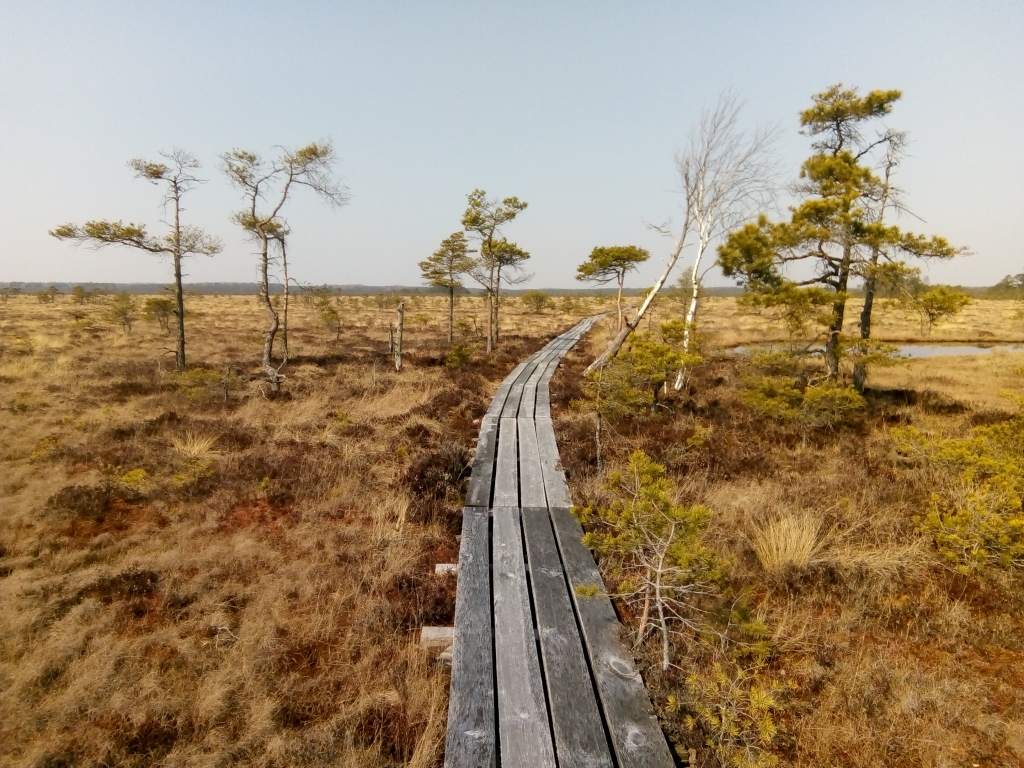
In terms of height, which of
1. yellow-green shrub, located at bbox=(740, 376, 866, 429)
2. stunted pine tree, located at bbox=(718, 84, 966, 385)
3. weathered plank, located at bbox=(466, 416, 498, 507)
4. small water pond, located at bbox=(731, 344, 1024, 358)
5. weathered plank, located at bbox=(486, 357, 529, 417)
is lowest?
weathered plank, located at bbox=(466, 416, 498, 507)

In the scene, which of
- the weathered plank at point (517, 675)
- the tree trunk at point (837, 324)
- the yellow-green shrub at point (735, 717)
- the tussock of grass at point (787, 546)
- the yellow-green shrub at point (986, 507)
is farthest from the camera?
the tree trunk at point (837, 324)

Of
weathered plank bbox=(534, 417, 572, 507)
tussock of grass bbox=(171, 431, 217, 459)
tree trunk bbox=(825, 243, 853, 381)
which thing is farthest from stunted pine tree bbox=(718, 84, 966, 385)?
tussock of grass bbox=(171, 431, 217, 459)

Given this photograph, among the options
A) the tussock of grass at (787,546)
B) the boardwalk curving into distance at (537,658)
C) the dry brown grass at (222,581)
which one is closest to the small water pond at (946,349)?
the tussock of grass at (787,546)

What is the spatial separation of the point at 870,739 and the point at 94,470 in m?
10.8

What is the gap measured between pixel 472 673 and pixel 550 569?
167cm

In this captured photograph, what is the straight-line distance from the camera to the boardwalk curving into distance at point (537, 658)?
3.04 m

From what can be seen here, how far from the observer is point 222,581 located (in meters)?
5.00

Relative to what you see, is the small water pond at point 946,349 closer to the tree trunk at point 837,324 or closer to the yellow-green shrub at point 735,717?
the tree trunk at point 837,324

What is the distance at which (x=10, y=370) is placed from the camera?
49.4 feet

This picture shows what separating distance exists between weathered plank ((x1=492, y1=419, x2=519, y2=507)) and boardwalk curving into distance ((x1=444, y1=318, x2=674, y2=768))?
90mm

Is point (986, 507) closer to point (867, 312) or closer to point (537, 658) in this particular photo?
point (537, 658)

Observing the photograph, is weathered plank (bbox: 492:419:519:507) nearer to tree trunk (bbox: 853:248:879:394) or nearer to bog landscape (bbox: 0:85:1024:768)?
bog landscape (bbox: 0:85:1024:768)

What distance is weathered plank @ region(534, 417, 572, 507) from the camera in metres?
7.04

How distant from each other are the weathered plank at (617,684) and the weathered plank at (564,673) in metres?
0.08
